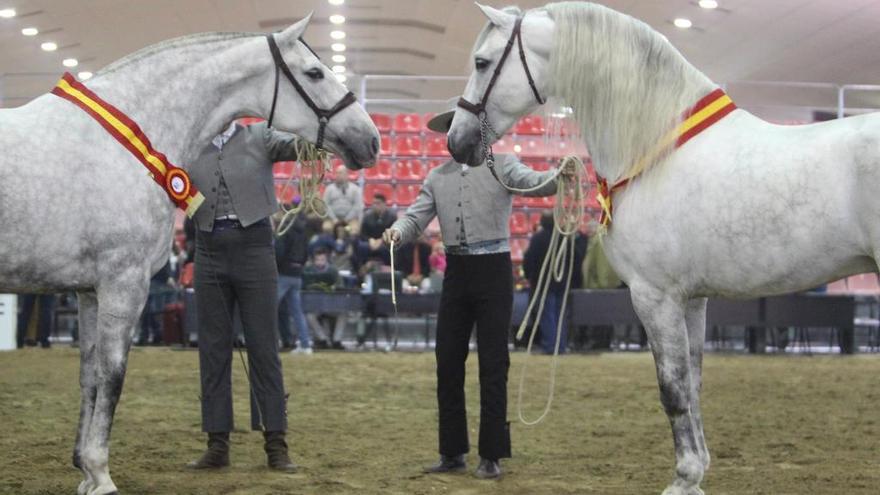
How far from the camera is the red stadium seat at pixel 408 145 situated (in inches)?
668

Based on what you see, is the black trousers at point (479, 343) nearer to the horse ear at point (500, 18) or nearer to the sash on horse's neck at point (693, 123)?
the sash on horse's neck at point (693, 123)

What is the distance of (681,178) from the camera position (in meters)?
4.36

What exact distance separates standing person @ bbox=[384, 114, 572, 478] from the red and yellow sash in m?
1.25

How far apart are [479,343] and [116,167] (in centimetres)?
209

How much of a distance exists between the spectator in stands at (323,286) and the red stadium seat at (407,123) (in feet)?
10.6

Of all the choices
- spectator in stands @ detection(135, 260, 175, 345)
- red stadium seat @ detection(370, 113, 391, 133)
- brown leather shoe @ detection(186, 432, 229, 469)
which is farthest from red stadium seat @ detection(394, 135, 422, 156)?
brown leather shoe @ detection(186, 432, 229, 469)

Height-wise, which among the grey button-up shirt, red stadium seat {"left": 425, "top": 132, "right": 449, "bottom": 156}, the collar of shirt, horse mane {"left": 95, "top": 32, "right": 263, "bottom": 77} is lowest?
the grey button-up shirt

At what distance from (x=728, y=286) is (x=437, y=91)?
17.7 metres

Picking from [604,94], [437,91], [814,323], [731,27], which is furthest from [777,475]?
[437,91]

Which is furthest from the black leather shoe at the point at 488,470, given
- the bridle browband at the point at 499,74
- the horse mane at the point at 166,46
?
the horse mane at the point at 166,46

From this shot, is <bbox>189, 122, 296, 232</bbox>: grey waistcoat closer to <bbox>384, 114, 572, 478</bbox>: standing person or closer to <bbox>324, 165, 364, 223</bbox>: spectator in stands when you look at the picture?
<bbox>384, 114, 572, 478</bbox>: standing person

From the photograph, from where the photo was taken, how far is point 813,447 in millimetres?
6359

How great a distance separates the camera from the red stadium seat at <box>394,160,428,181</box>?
1662 centimetres

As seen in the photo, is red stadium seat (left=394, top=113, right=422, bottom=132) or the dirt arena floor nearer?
the dirt arena floor
